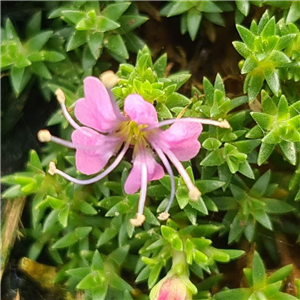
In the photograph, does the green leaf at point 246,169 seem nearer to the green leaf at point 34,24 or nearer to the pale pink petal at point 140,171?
the pale pink petal at point 140,171

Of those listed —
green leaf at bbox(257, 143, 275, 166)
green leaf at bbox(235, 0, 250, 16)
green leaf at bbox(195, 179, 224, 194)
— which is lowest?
green leaf at bbox(195, 179, 224, 194)

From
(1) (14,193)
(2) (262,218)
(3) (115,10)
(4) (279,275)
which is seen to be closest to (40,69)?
(3) (115,10)

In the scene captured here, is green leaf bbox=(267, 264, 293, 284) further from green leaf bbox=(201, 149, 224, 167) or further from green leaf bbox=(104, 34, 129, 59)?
green leaf bbox=(104, 34, 129, 59)

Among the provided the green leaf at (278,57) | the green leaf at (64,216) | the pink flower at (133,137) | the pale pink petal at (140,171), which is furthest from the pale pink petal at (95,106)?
the green leaf at (278,57)

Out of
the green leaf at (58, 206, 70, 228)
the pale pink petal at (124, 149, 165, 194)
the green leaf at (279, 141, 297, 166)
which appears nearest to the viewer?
the pale pink petal at (124, 149, 165, 194)

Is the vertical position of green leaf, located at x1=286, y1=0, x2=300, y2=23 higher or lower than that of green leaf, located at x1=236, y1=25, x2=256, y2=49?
higher

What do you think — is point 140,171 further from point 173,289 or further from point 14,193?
point 14,193

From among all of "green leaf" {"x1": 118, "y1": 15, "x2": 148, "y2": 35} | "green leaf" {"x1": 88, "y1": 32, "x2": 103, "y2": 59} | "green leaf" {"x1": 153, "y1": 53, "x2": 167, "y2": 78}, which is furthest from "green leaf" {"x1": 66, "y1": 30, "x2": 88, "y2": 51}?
"green leaf" {"x1": 153, "y1": 53, "x2": 167, "y2": 78}
